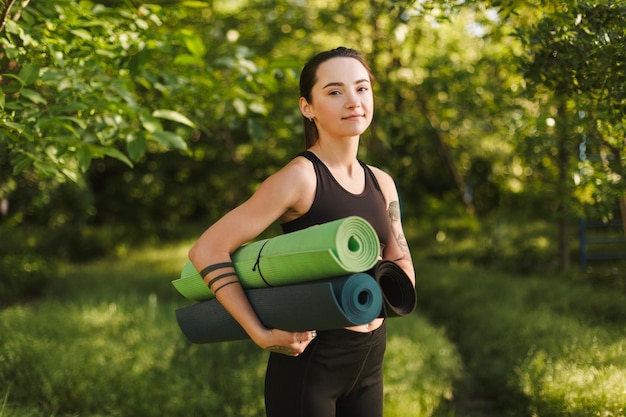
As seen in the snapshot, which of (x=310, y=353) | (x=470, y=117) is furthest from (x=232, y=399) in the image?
(x=470, y=117)

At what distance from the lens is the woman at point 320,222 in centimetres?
211

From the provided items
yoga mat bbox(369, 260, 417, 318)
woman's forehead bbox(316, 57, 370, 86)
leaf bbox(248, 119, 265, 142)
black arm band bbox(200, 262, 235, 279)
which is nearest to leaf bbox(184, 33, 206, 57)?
leaf bbox(248, 119, 265, 142)

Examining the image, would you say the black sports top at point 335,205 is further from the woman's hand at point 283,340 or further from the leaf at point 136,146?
the leaf at point 136,146

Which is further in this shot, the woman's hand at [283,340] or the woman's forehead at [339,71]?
the woman's forehead at [339,71]

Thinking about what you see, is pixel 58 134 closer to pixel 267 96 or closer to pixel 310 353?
pixel 310 353

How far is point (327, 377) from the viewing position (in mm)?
2223

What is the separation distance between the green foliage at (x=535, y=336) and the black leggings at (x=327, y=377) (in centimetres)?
176

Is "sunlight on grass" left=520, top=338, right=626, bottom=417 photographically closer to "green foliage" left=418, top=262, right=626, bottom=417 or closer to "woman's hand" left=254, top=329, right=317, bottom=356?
"green foliage" left=418, top=262, right=626, bottom=417

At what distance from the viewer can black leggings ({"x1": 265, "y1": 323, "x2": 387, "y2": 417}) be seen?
2.21m

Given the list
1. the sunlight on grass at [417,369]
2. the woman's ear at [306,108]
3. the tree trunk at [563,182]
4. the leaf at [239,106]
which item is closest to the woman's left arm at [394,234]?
the woman's ear at [306,108]

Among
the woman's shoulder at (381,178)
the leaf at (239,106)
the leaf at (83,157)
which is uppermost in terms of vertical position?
the leaf at (239,106)

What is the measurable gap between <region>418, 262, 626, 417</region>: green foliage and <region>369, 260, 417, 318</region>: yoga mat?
74.6 inches

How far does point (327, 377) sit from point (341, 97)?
2.83 feet

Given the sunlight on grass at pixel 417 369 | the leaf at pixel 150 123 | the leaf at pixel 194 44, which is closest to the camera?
the leaf at pixel 150 123
